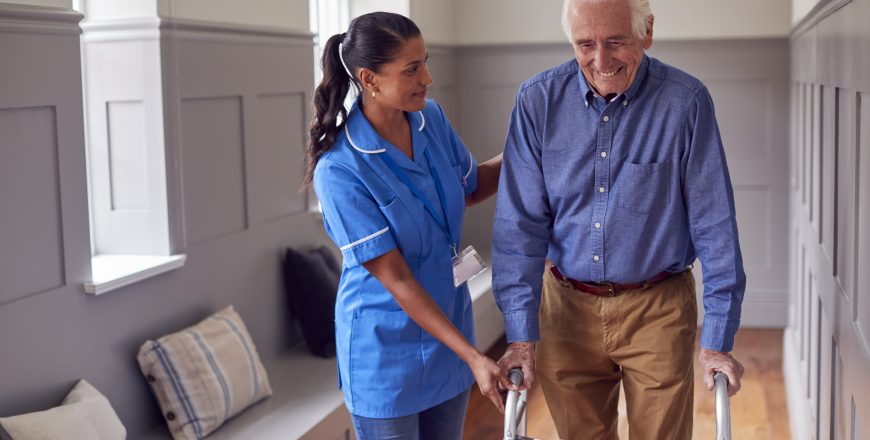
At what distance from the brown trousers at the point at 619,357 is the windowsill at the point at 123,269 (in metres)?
1.30

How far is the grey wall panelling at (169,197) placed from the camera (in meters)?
2.53

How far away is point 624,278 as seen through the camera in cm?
202

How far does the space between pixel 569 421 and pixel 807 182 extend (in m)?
1.90

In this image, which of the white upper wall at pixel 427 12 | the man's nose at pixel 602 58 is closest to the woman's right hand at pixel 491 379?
the man's nose at pixel 602 58

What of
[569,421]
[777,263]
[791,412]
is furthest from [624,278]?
[777,263]

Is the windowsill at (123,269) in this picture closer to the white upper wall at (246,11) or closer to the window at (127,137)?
the window at (127,137)

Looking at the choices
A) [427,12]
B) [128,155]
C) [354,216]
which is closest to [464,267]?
[354,216]

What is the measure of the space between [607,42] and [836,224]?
88cm

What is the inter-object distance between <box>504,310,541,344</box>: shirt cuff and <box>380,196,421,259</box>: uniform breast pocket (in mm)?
269

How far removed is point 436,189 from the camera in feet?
7.33

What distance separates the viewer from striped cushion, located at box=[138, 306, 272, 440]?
2.98 metres

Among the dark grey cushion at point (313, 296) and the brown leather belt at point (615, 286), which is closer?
the brown leather belt at point (615, 286)

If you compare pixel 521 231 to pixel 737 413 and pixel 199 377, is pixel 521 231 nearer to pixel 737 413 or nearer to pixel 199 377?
pixel 199 377

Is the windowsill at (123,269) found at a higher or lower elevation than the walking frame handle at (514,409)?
higher
